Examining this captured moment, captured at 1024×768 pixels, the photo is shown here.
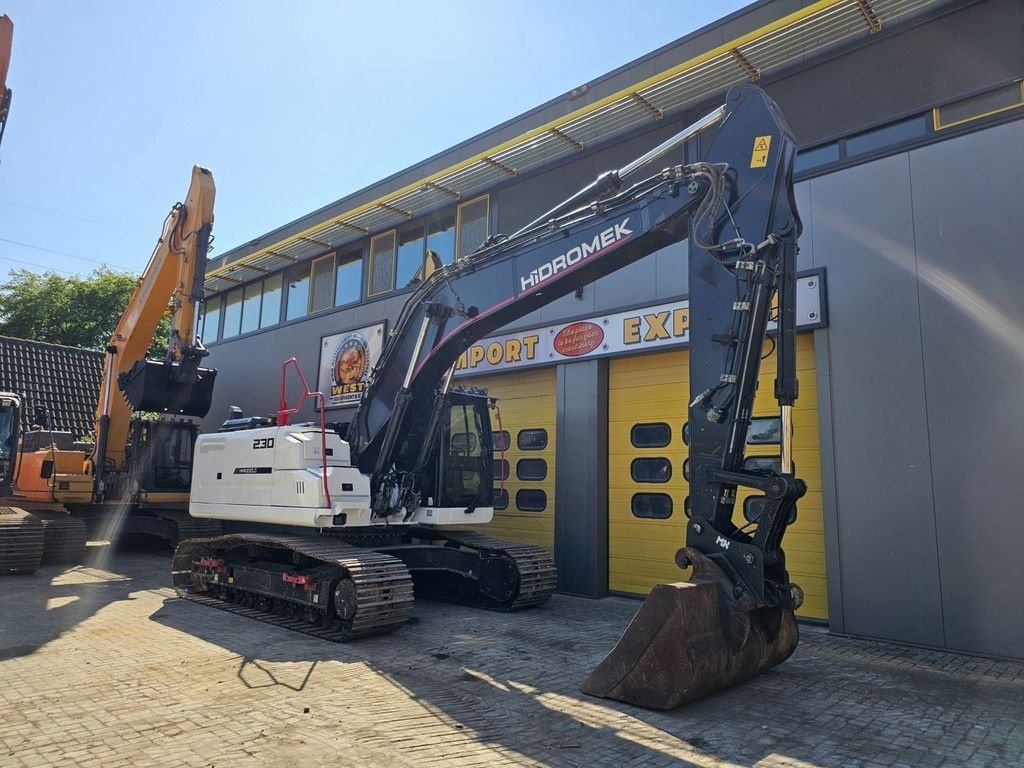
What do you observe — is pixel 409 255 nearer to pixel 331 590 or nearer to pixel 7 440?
pixel 7 440

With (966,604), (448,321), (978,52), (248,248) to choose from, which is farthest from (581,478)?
(248,248)

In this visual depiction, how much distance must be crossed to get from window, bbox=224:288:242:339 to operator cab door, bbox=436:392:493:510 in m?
11.2

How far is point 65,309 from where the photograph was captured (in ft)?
110

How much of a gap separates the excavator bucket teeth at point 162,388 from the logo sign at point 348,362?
8.21 ft

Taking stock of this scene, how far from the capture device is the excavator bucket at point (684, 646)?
4.73 m

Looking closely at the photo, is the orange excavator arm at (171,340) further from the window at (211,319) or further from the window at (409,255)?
the window at (211,319)

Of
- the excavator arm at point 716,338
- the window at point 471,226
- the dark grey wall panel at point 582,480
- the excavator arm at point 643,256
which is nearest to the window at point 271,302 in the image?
the window at point 471,226

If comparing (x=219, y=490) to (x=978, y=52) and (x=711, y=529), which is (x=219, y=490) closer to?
(x=711, y=529)

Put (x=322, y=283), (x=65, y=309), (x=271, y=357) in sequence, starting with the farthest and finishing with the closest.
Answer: (x=65, y=309) < (x=271, y=357) < (x=322, y=283)

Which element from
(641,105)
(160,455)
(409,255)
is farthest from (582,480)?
(160,455)

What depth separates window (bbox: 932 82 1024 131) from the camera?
285 inches

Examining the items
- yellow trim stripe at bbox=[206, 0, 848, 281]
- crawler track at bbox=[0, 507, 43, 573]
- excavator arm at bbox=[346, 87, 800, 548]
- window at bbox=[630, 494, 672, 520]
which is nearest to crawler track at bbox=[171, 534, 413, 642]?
excavator arm at bbox=[346, 87, 800, 548]

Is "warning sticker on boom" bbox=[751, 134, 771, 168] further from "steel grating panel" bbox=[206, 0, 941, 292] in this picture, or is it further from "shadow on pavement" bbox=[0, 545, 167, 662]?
"shadow on pavement" bbox=[0, 545, 167, 662]

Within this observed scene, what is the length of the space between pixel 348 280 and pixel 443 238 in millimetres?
2828
